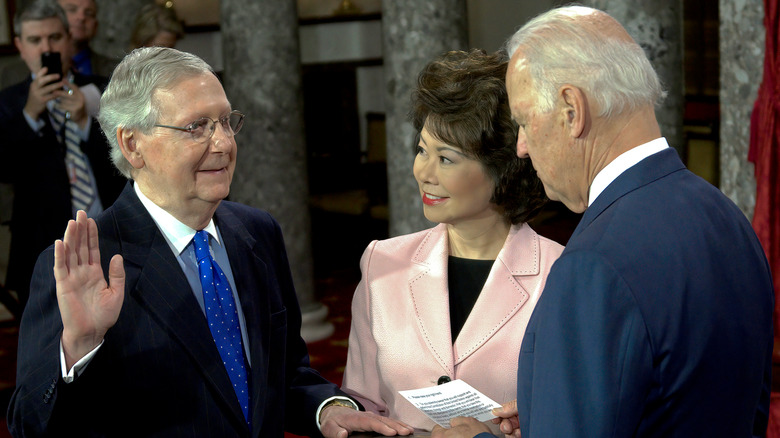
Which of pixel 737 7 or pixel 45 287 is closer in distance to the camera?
pixel 45 287

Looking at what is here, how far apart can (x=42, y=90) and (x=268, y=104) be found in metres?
1.51

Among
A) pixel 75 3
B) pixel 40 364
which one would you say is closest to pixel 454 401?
pixel 40 364

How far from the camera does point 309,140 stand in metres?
9.20

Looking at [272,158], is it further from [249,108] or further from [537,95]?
[537,95]

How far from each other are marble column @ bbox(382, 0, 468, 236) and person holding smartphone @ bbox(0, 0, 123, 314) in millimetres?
1465

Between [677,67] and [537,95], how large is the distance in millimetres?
2406

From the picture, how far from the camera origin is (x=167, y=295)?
1947mm

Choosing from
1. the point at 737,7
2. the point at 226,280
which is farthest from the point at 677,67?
the point at 226,280

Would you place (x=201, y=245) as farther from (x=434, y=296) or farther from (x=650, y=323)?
(x=650, y=323)

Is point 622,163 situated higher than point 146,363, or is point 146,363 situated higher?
point 622,163

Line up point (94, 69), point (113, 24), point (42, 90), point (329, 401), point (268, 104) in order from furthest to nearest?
point (113, 24), point (268, 104), point (94, 69), point (42, 90), point (329, 401)

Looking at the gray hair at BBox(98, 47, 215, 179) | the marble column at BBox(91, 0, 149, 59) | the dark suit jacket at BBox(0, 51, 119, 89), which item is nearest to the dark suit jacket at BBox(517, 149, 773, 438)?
the gray hair at BBox(98, 47, 215, 179)

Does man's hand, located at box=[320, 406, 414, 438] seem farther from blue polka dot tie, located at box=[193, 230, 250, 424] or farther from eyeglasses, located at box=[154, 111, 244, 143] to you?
eyeglasses, located at box=[154, 111, 244, 143]

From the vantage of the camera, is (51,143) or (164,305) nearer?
(164,305)
